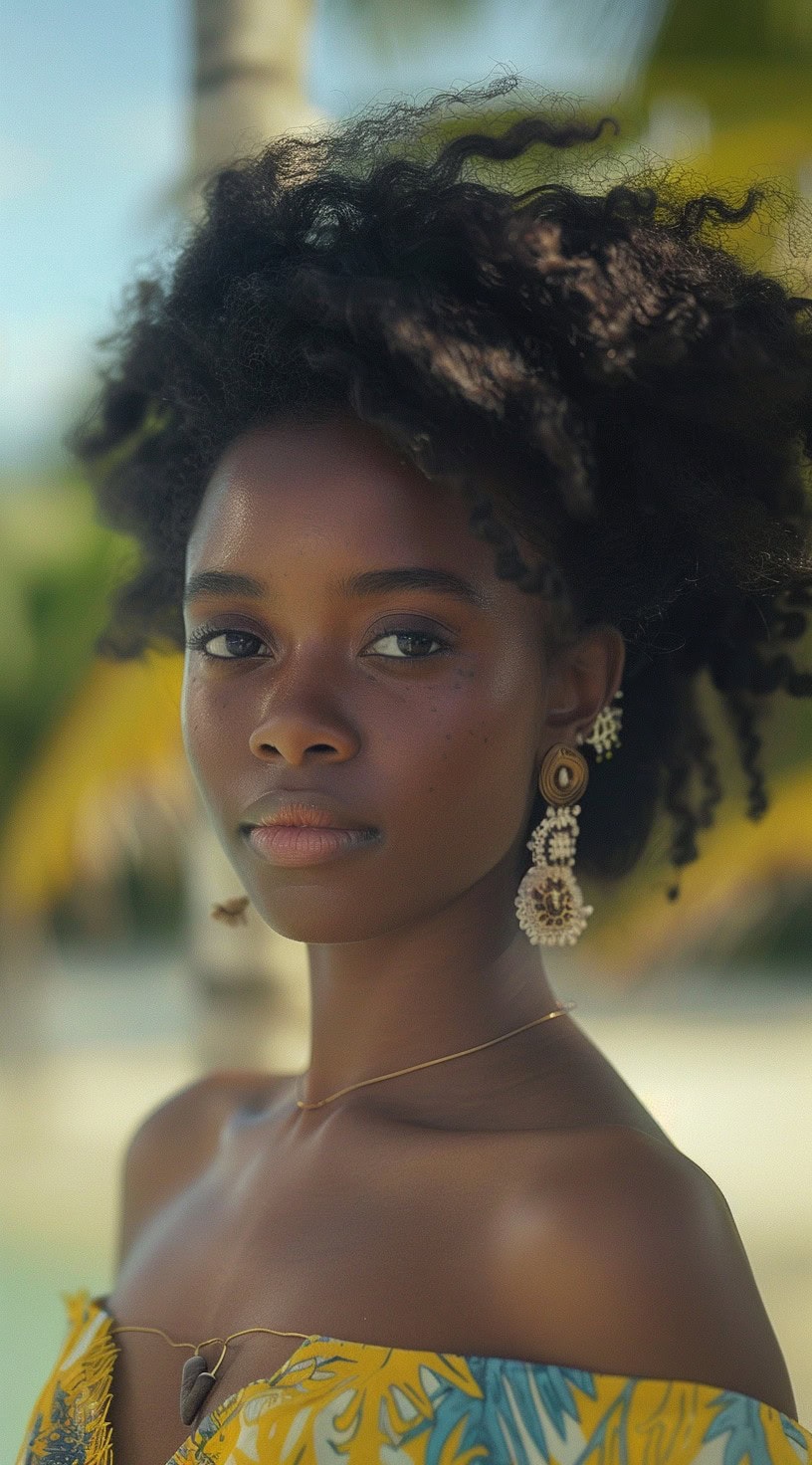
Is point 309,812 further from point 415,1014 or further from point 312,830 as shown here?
point 415,1014

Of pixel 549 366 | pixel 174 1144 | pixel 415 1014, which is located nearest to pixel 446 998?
pixel 415 1014

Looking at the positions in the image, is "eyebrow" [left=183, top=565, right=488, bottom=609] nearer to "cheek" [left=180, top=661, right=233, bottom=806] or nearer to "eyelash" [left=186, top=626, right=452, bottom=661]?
"eyelash" [left=186, top=626, right=452, bottom=661]

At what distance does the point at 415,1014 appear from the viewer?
86.0 inches

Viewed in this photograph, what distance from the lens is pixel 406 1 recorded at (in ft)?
21.9

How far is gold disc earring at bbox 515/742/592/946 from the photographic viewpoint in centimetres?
218

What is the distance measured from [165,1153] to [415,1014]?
72cm

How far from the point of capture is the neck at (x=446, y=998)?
84.4 inches

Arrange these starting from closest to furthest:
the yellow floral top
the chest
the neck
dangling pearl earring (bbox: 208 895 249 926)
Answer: the yellow floral top → the chest → the neck → dangling pearl earring (bbox: 208 895 249 926)

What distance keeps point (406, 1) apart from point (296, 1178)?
19.0 ft

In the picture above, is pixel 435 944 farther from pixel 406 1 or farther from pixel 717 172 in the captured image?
pixel 406 1

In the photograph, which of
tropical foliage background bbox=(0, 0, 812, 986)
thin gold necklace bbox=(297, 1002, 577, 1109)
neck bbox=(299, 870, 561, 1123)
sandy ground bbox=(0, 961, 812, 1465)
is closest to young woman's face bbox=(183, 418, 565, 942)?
neck bbox=(299, 870, 561, 1123)

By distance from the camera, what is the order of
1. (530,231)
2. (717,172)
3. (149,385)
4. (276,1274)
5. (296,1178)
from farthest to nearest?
(717,172) < (149,385) < (296,1178) < (276,1274) < (530,231)

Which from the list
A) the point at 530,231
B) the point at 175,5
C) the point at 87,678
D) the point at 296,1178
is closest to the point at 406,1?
the point at 175,5

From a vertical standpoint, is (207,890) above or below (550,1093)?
above
